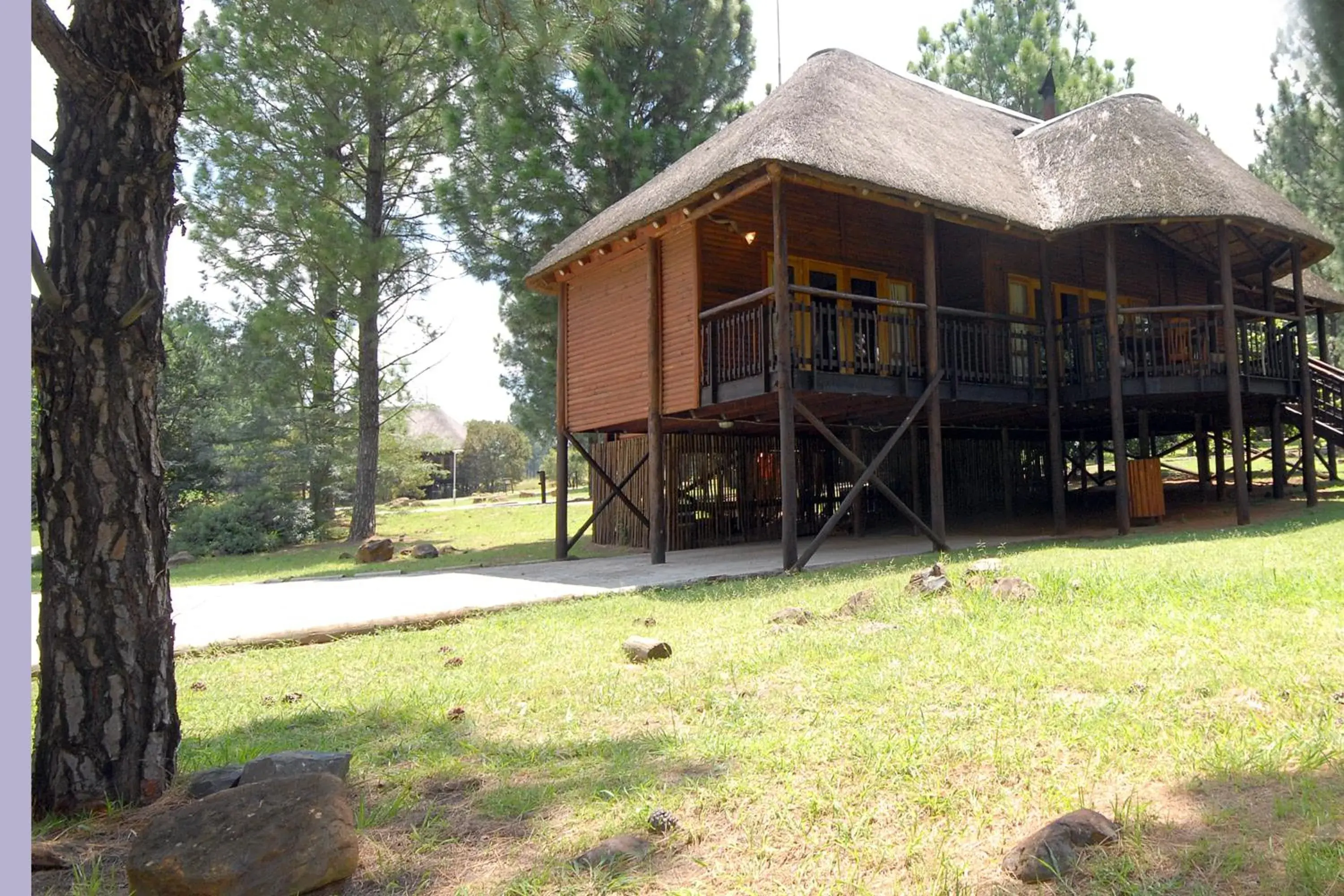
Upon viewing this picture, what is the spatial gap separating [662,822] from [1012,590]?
4348 mm

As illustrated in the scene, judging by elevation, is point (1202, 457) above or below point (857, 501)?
above

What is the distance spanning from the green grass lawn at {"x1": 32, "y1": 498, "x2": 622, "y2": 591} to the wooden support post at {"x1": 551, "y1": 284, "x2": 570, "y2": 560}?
2.27 feet

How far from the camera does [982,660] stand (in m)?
4.73

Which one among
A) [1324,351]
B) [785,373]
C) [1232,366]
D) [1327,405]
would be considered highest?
[1324,351]

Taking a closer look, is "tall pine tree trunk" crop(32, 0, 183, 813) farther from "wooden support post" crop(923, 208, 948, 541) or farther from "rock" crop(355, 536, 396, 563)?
"rock" crop(355, 536, 396, 563)

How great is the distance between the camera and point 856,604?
6.72m

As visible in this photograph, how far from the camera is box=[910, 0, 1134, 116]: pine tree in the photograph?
94.7ft

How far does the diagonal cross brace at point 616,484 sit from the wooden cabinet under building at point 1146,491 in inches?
338

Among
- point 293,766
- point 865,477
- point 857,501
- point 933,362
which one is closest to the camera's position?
point 293,766

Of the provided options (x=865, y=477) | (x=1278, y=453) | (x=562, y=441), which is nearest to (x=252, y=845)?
(x=865, y=477)

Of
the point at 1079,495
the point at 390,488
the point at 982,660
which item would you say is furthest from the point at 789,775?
the point at 390,488

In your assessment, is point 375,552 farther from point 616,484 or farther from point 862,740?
point 862,740

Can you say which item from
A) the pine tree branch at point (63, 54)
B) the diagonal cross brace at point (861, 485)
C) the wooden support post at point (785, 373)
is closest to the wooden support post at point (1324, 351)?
the diagonal cross brace at point (861, 485)

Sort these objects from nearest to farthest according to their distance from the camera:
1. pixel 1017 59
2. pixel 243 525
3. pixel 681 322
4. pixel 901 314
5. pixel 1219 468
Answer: pixel 901 314, pixel 681 322, pixel 1219 468, pixel 243 525, pixel 1017 59
